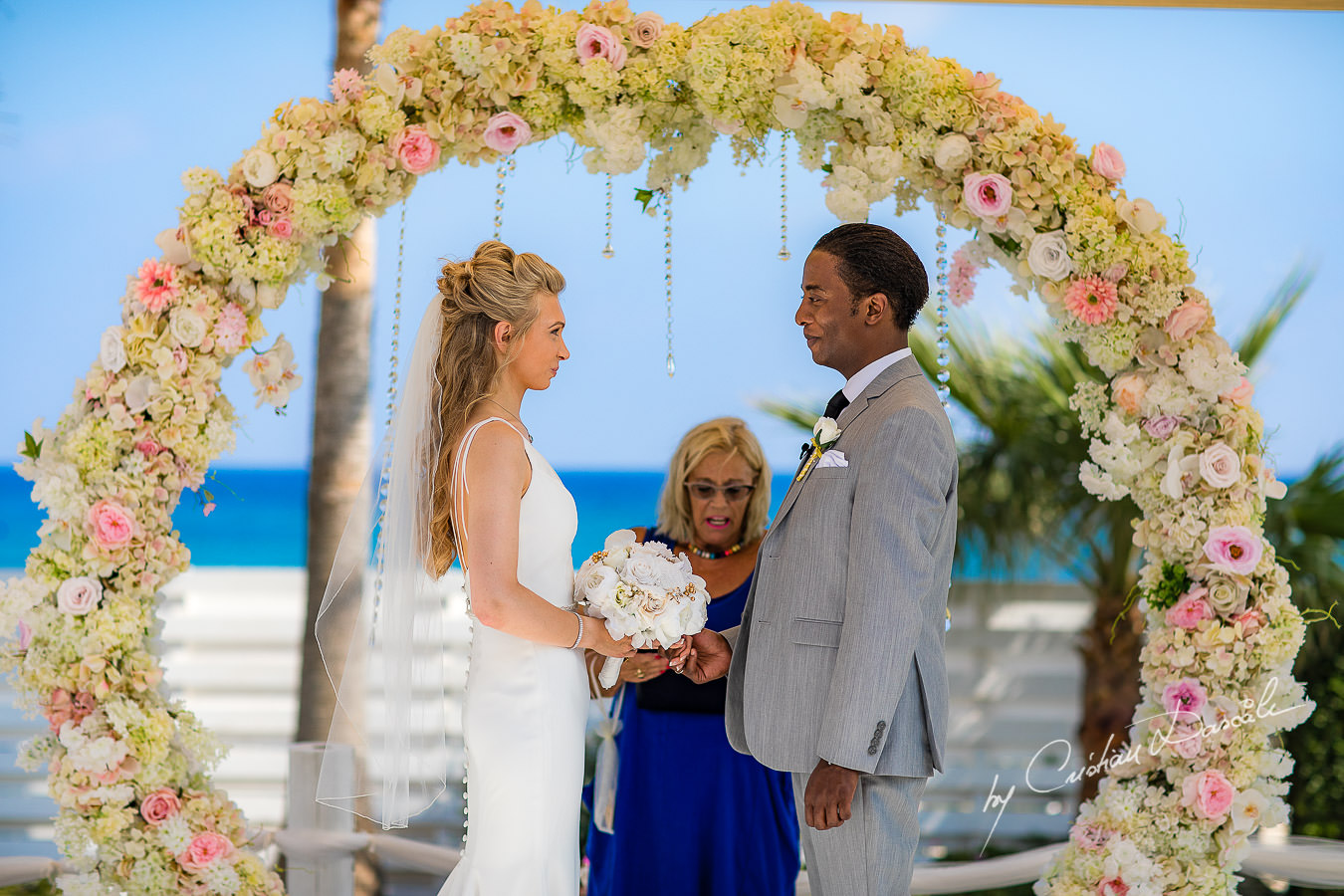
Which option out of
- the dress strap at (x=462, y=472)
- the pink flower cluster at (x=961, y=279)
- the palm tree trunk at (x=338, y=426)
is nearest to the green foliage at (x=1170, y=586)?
the pink flower cluster at (x=961, y=279)

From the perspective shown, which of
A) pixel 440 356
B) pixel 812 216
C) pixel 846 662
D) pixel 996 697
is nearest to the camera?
pixel 846 662

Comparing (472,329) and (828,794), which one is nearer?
(828,794)

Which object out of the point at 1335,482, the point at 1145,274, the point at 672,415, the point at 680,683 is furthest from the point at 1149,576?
the point at 672,415

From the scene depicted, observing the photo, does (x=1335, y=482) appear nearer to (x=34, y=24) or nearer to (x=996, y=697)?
(x=996, y=697)

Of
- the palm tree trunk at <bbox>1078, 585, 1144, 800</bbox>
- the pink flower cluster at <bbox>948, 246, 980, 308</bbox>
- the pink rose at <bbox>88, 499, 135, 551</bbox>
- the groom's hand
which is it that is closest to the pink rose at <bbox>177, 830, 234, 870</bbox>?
the pink rose at <bbox>88, 499, 135, 551</bbox>

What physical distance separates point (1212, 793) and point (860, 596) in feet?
5.50

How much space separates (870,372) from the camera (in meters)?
2.89

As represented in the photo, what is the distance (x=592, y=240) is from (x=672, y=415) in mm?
6290

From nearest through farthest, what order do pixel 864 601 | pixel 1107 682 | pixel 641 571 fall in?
pixel 864 601 → pixel 641 571 → pixel 1107 682

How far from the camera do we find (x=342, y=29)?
588 centimetres

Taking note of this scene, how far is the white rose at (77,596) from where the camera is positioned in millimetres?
3510

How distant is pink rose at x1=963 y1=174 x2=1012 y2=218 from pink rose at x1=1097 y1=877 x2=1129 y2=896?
2.13m

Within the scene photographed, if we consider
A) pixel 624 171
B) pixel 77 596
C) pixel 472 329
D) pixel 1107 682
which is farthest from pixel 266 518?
pixel 472 329

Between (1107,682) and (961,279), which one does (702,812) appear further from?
(1107,682)
